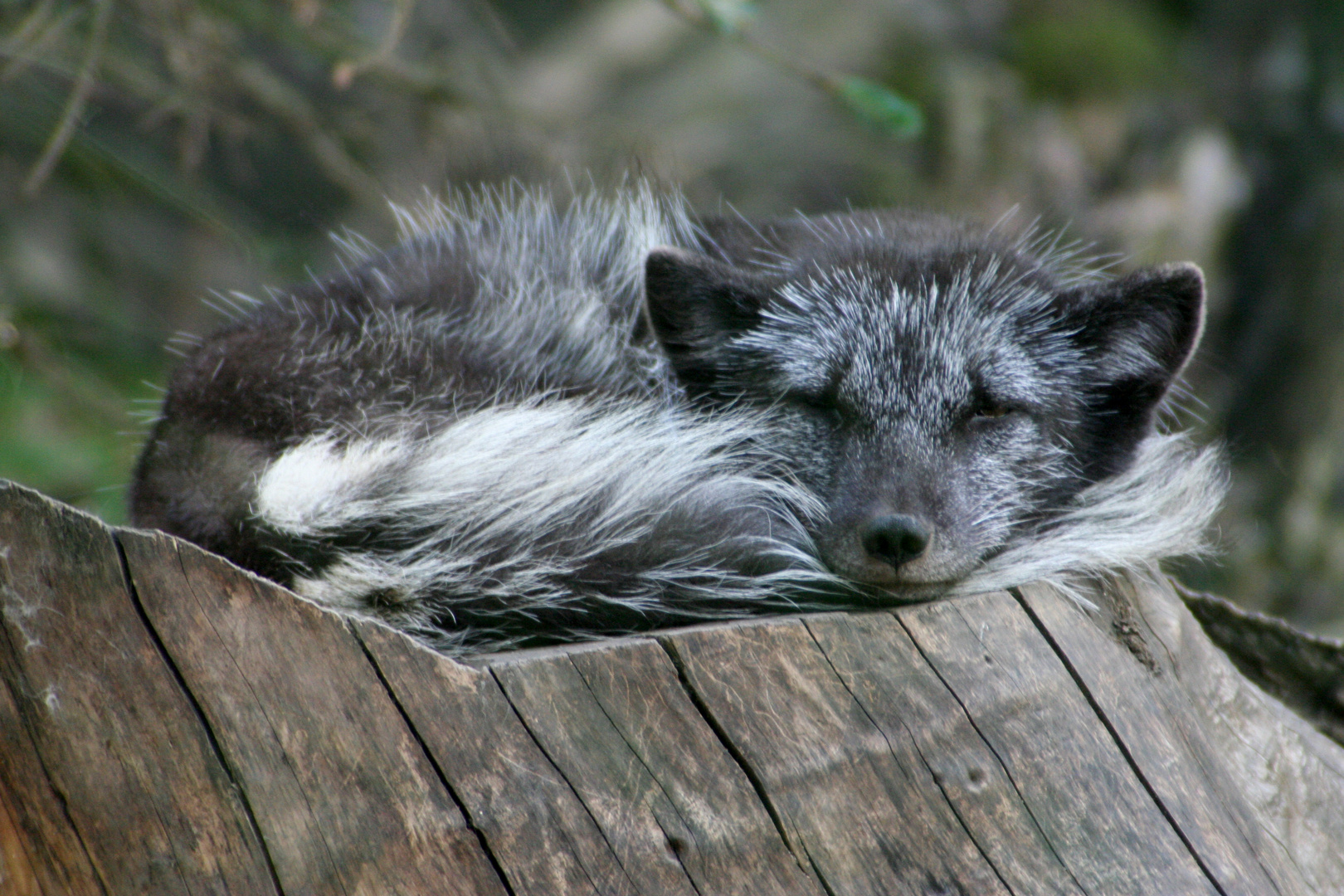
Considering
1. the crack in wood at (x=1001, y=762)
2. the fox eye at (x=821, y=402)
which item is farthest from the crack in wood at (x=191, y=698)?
the fox eye at (x=821, y=402)

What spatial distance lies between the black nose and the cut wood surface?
393 mm

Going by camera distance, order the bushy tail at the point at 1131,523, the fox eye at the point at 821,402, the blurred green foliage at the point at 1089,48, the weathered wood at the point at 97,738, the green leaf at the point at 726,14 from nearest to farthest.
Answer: the weathered wood at the point at 97,738
the bushy tail at the point at 1131,523
the fox eye at the point at 821,402
the green leaf at the point at 726,14
the blurred green foliage at the point at 1089,48

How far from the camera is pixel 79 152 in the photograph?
4.23 meters

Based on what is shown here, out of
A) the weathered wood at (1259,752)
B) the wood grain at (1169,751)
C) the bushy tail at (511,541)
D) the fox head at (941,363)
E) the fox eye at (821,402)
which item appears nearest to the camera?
the wood grain at (1169,751)

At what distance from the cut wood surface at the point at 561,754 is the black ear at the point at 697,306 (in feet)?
3.94

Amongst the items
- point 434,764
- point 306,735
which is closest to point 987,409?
point 434,764

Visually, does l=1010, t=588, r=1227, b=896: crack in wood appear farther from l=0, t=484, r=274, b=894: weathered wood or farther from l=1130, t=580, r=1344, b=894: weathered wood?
l=0, t=484, r=274, b=894: weathered wood

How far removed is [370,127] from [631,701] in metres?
5.11

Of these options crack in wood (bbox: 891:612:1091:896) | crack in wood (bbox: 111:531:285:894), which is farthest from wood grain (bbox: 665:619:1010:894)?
crack in wood (bbox: 111:531:285:894)

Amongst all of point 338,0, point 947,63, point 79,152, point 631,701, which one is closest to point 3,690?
point 631,701

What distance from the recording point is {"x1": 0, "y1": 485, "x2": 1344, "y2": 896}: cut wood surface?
5.85 feet

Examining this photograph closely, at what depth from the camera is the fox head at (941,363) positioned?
2.92 metres

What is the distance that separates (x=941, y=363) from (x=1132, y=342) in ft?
1.77

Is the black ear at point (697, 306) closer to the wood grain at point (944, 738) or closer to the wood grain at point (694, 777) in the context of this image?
the wood grain at point (944, 738)
